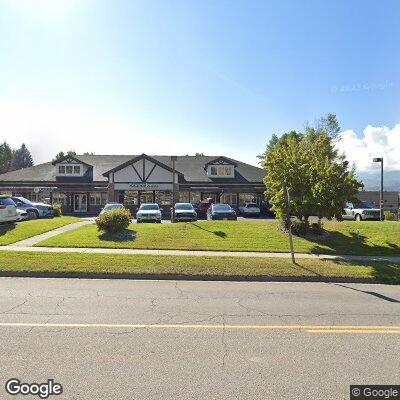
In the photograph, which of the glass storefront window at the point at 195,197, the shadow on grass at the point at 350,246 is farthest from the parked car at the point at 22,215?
the glass storefront window at the point at 195,197

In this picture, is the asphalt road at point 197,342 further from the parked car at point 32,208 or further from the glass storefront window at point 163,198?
the glass storefront window at point 163,198

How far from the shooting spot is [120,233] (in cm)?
1767

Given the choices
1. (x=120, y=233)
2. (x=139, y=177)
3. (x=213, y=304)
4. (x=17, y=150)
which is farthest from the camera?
(x=17, y=150)

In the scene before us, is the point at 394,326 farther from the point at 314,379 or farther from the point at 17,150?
the point at 17,150

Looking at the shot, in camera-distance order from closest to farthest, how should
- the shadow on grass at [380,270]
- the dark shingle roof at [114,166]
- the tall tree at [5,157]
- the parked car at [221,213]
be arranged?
the shadow on grass at [380,270] < the parked car at [221,213] < the dark shingle roof at [114,166] < the tall tree at [5,157]

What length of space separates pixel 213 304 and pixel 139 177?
3409 cm

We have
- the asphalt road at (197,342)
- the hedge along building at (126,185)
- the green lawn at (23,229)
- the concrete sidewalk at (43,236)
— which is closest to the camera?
the asphalt road at (197,342)

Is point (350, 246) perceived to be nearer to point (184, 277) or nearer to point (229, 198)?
point (184, 277)

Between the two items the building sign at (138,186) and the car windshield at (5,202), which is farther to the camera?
the building sign at (138,186)

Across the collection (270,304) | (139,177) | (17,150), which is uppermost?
(17,150)

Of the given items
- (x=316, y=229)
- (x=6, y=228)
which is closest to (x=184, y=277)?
(x=316, y=229)

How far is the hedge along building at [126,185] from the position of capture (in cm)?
4088

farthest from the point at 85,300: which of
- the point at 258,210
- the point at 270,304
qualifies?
the point at 258,210

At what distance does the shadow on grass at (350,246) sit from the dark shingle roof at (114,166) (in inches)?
982
